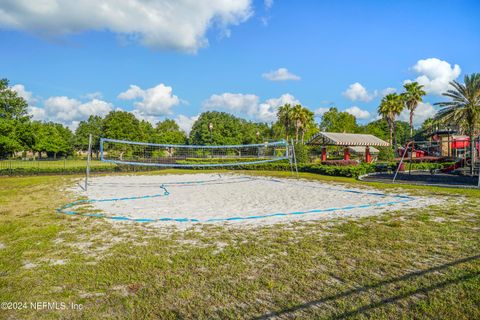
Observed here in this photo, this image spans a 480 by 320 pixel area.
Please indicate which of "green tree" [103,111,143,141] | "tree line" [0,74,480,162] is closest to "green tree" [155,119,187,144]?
"tree line" [0,74,480,162]

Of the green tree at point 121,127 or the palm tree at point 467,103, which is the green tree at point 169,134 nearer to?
the green tree at point 121,127

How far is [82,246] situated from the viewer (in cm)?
473

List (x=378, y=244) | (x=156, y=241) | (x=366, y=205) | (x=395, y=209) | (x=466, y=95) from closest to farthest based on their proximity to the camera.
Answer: (x=378, y=244) → (x=156, y=241) → (x=395, y=209) → (x=366, y=205) → (x=466, y=95)

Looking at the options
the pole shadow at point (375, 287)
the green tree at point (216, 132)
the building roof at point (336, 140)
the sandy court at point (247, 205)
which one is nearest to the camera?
the pole shadow at point (375, 287)

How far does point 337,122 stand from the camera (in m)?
63.0

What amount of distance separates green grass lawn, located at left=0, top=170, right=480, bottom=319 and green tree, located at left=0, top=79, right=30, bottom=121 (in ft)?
121

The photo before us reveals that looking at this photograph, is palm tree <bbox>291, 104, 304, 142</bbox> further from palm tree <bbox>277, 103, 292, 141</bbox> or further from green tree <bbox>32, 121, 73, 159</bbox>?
green tree <bbox>32, 121, 73, 159</bbox>

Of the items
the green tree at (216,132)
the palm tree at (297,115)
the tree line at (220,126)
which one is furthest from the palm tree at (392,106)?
the green tree at (216,132)

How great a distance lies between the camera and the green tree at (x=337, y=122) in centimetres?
6097

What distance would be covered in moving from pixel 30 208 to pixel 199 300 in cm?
718

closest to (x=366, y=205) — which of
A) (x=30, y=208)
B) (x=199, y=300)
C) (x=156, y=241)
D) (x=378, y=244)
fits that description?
(x=378, y=244)

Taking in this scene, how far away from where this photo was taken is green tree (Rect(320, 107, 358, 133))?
6097cm

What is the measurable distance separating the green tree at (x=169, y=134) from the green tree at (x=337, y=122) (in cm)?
3360

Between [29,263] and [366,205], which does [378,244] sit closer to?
[366,205]
